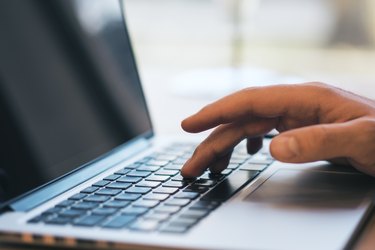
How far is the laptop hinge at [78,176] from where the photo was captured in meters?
0.65

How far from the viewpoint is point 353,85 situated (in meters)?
1.68

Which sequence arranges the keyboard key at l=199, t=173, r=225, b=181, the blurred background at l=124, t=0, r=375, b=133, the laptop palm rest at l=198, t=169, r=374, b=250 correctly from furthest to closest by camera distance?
the blurred background at l=124, t=0, r=375, b=133 < the keyboard key at l=199, t=173, r=225, b=181 < the laptop palm rest at l=198, t=169, r=374, b=250

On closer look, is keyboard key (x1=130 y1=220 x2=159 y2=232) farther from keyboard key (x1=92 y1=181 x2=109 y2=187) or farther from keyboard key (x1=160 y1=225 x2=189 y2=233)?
keyboard key (x1=92 y1=181 x2=109 y2=187)

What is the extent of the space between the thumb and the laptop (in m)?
0.05

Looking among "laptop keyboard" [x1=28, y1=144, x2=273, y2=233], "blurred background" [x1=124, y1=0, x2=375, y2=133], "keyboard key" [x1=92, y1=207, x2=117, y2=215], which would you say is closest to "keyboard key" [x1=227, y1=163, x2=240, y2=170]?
"laptop keyboard" [x1=28, y1=144, x2=273, y2=233]

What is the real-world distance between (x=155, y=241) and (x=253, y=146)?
0.35 m

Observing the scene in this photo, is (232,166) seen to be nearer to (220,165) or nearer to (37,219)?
(220,165)

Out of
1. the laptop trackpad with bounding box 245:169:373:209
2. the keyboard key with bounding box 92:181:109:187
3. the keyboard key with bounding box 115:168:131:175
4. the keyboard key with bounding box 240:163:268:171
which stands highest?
the keyboard key with bounding box 92:181:109:187

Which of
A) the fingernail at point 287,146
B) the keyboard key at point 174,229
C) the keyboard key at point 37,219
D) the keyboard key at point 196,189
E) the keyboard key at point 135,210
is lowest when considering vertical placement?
the keyboard key at point 196,189

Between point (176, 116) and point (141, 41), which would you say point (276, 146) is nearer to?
point (176, 116)

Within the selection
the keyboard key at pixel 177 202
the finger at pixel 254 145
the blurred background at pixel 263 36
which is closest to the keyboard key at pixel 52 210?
the keyboard key at pixel 177 202

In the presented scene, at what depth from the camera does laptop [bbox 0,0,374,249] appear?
0.56 metres

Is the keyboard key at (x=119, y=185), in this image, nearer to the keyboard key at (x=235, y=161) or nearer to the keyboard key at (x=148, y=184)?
the keyboard key at (x=148, y=184)

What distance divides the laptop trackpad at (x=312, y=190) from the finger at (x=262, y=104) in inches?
2.8
